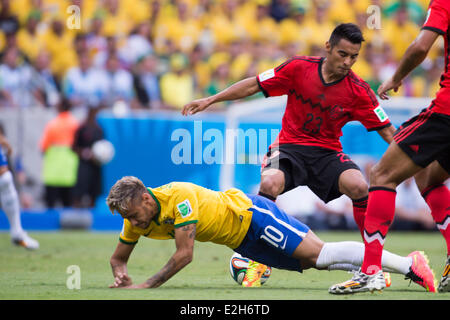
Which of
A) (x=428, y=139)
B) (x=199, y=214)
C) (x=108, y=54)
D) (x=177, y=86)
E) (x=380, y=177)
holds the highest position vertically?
(x=428, y=139)

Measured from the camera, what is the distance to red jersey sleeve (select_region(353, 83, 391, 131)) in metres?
6.73

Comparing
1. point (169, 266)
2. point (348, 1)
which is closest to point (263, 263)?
point (169, 266)

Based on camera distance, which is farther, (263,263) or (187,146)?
(187,146)

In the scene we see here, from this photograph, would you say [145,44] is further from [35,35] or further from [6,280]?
[6,280]

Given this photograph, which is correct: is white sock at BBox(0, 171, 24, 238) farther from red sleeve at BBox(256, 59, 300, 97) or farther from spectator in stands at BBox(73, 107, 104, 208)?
red sleeve at BBox(256, 59, 300, 97)

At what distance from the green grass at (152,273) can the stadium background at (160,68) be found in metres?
2.12

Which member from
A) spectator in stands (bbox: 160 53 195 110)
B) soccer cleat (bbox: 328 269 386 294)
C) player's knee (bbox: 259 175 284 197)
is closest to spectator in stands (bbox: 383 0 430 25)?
spectator in stands (bbox: 160 53 195 110)

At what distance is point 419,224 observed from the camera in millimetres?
13398

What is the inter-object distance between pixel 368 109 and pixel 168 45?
909cm

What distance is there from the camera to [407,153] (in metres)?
5.17

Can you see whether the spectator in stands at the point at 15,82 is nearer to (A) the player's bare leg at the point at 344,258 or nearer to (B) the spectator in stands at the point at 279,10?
(B) the spectator in stands at the point at 279,10

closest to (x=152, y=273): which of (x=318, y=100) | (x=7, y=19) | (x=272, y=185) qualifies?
(x=272, y=185)

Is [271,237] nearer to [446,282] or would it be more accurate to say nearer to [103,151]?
[446,282]

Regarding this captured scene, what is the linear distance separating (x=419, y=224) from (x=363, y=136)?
192cm
